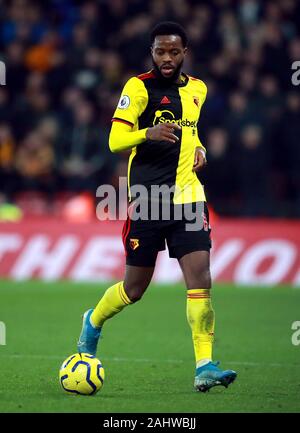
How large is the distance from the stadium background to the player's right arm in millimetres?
3337

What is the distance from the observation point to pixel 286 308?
41.1 feet

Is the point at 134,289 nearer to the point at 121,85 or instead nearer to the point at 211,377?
the point at 211,377

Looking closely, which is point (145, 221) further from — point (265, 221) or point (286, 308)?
point (265, 221)

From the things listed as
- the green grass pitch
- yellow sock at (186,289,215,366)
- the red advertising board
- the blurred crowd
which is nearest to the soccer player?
yellow sock at (186,289,215,366)

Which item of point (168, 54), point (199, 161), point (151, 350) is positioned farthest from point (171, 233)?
point (151, 350)

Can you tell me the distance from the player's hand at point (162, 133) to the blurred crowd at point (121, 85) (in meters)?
8.43

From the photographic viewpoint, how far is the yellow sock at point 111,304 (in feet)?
24.6

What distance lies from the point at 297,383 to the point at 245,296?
244 inches

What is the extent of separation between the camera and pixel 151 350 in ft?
30.9

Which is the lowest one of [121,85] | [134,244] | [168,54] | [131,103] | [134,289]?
[134,289]

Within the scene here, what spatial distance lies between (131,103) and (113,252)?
26.0ft

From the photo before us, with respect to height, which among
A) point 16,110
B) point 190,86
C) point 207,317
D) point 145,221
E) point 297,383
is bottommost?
point 297,383

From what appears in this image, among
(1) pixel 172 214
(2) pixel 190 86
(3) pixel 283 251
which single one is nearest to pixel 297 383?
(1) pixel 172 214

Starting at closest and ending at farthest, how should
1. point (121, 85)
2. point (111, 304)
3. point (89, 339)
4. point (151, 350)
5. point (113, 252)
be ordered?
point (111, 304) < point (89, 339) < point (151, 350) < point (113, 252) < point (121, 85)
